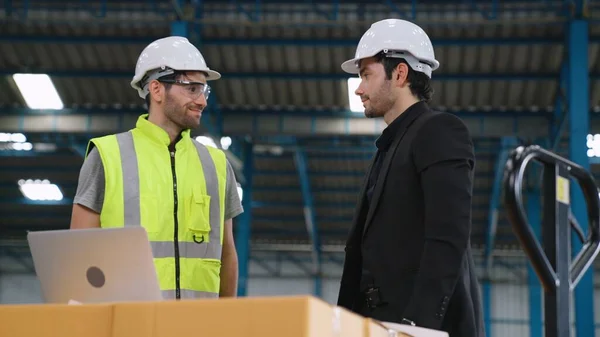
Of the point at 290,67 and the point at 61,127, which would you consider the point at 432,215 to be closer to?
the point at 290,67

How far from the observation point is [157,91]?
4.93 metres

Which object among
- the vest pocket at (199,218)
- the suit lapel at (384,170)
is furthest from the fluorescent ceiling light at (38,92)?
the suit lapel at (384,170)

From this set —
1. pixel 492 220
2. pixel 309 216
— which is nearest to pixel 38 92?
pixel 309 216

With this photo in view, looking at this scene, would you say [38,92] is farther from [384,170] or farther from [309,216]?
[384,170]

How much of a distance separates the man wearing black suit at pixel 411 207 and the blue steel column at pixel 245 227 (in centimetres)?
1835

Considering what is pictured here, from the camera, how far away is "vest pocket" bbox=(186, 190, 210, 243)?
→ 4.69m

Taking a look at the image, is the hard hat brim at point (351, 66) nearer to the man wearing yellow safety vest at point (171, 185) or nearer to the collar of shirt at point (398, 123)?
the collar of shirt at point (398, 123)

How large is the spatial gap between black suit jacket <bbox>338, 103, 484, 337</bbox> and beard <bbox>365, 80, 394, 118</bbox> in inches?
4.6

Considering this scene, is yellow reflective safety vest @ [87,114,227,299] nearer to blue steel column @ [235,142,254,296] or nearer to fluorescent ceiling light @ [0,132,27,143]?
blue steel column @ [235,142,254,296]

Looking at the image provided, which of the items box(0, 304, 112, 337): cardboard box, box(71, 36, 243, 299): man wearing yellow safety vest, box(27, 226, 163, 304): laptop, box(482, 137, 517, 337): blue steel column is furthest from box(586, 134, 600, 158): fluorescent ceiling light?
box(0, 304, 112, 337): cardboard box

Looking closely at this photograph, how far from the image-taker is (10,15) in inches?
720

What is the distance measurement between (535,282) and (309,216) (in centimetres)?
658

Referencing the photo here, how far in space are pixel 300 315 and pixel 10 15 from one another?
17341mm

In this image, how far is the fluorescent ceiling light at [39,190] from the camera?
88.3 feet
